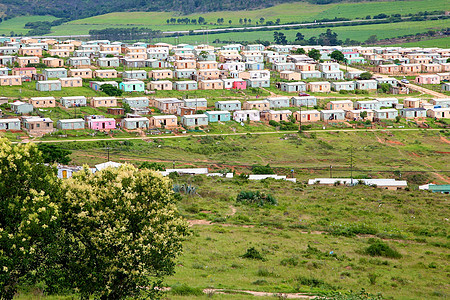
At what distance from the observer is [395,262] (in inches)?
1162

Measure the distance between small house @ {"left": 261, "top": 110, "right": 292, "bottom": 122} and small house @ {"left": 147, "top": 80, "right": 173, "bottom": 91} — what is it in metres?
17.3

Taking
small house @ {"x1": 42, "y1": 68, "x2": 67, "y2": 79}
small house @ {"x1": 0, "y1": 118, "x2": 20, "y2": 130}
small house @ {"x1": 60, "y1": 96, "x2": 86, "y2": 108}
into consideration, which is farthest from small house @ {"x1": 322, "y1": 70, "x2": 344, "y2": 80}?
small house @ {"x1": 0, "y1": 118, "x2": 20, "y2": 130}

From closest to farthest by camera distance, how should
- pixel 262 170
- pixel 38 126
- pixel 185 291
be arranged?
pixel 185 291 → pixel 262 170 → pixel 38 126

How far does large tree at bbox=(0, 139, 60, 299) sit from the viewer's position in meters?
17.0

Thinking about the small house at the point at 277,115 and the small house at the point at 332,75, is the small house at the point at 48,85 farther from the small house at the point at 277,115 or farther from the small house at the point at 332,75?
the small house at the point at 332,75

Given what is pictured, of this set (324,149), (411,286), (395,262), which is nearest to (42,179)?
(411,286)

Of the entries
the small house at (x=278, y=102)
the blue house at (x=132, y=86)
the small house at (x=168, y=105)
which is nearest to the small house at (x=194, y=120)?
the small house at (x=168, y=105)

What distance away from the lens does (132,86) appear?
287 ft

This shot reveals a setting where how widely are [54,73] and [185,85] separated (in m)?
18.7

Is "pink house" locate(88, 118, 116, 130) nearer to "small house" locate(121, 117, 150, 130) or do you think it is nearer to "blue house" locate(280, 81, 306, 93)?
"small house" locate(121, 117, 150, 130)

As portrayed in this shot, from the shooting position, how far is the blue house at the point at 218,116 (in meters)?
77.0

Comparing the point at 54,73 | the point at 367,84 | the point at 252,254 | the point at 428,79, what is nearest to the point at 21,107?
the point at 54,73

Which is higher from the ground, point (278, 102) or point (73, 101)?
point (73, 101)

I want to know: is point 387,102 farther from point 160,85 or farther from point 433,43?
point 433,43
